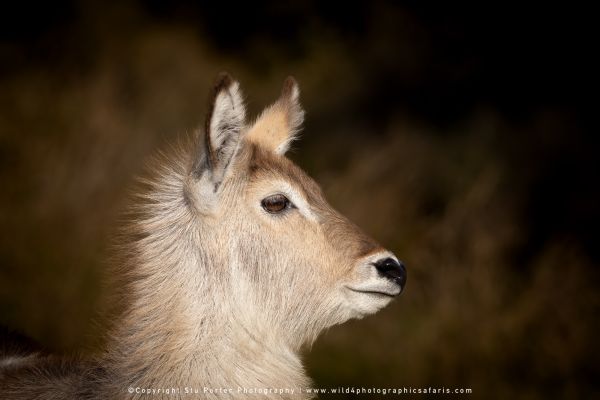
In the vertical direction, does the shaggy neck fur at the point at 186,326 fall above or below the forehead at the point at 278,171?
below

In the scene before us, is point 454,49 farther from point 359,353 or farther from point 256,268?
point 256,268

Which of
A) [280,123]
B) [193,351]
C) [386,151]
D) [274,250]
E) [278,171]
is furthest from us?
[386,151]

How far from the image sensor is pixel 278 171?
386 centimetres

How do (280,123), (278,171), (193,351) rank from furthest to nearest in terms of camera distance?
(280,123), (278,171), (193,351)

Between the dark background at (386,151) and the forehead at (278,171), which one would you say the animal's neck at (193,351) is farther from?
the dark background at (386,151)

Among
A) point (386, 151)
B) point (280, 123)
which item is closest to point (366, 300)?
point (280, 123)

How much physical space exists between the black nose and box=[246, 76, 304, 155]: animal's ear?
1.00m

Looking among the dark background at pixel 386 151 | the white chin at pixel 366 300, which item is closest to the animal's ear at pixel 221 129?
the white chin at pixel 366 300

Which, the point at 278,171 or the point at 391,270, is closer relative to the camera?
the point at 391,270

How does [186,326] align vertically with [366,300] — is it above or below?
below

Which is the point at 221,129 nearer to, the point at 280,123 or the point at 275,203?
the point at 275,203

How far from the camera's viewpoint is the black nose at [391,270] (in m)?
3.65

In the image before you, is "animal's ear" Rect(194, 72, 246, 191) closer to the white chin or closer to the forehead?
the forehead

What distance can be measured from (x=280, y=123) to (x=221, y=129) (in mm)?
847
